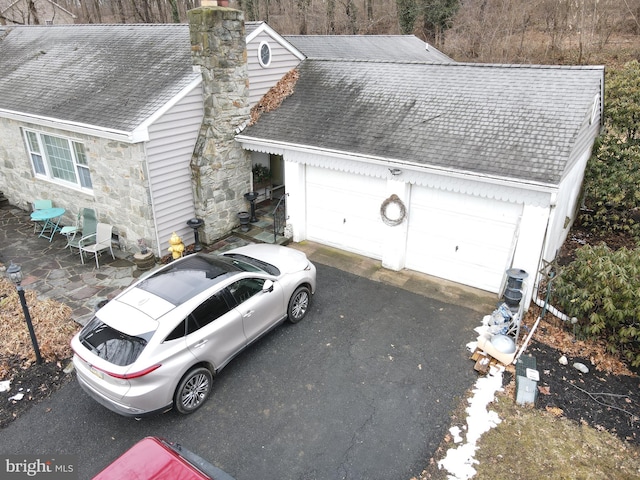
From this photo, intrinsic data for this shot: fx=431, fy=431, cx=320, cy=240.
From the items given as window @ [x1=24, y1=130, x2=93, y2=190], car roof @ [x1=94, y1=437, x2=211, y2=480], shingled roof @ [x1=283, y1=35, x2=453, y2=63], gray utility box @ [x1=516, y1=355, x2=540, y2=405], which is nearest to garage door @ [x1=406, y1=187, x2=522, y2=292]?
gray utility box @ [x1=516, y1=355, x2=540, y2=405]

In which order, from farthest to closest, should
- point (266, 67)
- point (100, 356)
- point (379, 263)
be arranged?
1. point (266, 67)
2. point (379, 263)
3. point (100, 356)

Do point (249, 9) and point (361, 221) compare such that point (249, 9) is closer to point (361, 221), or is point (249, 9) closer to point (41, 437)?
point (361, 221)

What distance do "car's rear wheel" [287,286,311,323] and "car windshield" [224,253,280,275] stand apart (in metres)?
0.60

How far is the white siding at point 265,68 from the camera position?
11227mm

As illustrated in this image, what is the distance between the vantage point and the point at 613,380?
7113 millimetres

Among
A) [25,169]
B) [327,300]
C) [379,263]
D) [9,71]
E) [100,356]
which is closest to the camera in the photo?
[100,356]

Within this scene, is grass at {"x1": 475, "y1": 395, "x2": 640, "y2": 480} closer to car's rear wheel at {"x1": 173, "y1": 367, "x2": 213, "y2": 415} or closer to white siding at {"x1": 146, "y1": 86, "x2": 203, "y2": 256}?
car's rear wheel at {"x1": 173, "y1": 367, "x2": 213, "y2": 415}

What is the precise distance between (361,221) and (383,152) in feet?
6.41

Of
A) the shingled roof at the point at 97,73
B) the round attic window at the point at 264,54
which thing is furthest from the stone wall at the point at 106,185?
the round attic window at the point at 264,54

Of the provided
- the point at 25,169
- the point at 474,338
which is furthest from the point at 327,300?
the point at 25,169

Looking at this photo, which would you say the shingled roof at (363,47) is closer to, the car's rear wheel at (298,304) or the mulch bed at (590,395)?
the car's rear wheel at (298,304)

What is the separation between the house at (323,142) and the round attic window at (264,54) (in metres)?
0.04

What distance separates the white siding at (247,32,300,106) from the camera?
36.8 ft

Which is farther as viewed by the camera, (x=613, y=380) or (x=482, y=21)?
(x=482, y=21)
